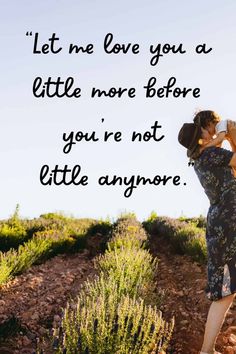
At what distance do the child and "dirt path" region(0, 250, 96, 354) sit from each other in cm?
216

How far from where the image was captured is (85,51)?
6.99m

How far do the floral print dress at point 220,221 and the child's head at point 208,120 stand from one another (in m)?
0.19

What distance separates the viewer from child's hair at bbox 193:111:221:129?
333cm

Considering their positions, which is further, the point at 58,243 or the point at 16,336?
the point at 58,243

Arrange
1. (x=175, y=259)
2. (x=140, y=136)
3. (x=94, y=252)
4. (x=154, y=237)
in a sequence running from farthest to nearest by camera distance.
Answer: (x=154, y=237), (x=94, y=252), (x=175, y=259), (x=140, y=136)

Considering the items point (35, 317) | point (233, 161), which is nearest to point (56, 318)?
point (35, 317)

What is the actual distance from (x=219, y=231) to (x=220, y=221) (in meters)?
0.07

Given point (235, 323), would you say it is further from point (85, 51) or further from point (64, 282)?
point (85, 51)

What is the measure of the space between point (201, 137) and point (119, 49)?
13.2 feet

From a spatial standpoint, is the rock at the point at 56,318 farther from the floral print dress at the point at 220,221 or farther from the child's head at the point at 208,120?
the child's head at the point at 208,120

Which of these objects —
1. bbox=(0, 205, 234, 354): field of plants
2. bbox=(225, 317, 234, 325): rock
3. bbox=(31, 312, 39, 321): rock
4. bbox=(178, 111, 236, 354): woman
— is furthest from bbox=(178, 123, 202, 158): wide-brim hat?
bbox=(31, 312, 39, 321): rock

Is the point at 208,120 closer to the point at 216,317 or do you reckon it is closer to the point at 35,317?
the point at 216,317

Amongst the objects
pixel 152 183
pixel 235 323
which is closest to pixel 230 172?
pixel 235 323

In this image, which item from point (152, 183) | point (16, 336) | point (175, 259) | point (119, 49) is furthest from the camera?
point (175, 259)
